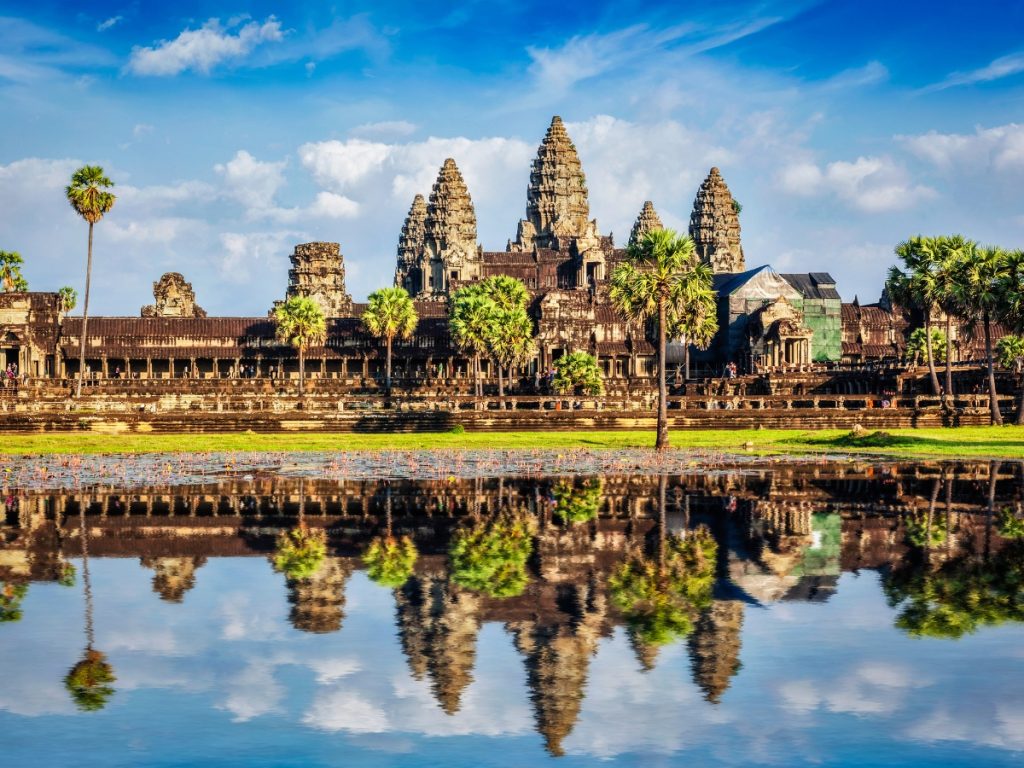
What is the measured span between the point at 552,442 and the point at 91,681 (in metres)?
41.3

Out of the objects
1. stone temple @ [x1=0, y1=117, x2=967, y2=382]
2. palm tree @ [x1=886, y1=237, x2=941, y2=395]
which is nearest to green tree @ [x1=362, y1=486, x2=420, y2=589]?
palm tree @ [x1=886, y1=237, x2=941, y2=395]

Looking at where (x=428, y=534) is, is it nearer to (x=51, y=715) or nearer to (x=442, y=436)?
(x=51, y=715)

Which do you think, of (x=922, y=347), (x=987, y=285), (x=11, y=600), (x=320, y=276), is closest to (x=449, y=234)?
(x=320, y=276)

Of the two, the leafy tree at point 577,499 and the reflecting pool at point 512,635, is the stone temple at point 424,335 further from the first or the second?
the reflecting pool at point 512,635

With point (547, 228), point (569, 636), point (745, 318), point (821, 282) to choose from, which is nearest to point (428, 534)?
point (569, 636)

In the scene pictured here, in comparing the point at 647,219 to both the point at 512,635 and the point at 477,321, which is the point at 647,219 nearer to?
the point at 477,321

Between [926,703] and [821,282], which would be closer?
[926,703]

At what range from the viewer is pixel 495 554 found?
20.0 metres

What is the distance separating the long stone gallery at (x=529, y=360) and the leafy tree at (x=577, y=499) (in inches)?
1145

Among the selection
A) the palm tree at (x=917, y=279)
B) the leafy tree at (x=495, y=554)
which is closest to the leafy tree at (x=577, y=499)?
the leafy tree at (x=495, y=554)

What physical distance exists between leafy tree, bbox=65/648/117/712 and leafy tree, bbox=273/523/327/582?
4.76m

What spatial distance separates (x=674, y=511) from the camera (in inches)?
1037

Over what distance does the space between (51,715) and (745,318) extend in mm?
115375

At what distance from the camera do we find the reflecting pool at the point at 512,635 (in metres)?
10.7
